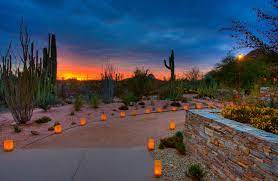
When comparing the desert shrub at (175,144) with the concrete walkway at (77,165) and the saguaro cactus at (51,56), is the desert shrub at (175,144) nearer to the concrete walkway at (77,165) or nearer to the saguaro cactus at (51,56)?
the concrete walkway at (77,165)

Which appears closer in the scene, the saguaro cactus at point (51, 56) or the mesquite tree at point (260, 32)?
the mesquite tree at point (260, 32)

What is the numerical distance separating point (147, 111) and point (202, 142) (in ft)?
18.0

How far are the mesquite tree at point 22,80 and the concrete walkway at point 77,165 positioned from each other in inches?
109

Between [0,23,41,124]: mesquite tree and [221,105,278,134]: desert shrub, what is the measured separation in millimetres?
5773

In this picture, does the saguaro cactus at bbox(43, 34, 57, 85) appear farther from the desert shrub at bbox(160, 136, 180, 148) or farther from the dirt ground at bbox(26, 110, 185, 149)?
the desert shrub at bbox(160, 136, 180, 148)

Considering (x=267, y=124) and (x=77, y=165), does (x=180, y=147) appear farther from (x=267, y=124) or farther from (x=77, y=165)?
(x=77, y=165)

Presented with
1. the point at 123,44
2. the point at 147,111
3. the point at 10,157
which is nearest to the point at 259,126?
the point at 10,157

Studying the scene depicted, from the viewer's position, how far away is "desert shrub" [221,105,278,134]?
307 centimetres

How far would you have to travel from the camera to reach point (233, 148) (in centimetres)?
301

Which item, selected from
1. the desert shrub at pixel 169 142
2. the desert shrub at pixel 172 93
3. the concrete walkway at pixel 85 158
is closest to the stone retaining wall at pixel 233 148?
the desert shrub at pixel 169 142

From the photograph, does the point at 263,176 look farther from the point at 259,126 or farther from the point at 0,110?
the point at 0,110

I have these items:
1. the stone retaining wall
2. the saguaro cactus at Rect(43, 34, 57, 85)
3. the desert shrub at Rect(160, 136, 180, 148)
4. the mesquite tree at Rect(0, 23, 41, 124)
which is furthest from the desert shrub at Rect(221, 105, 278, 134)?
the saguaro cactus at Rect(43, 34, 57, 85)

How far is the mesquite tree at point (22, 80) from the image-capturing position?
6.73m

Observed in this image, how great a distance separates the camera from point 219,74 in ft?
70.2
